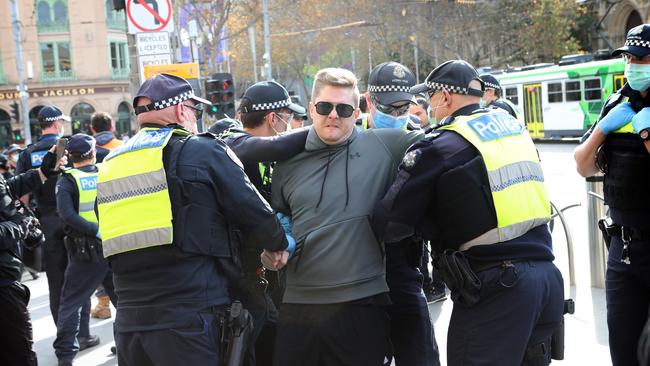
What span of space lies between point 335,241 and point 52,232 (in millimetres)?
4671

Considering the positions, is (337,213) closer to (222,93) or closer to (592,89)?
(222,93)

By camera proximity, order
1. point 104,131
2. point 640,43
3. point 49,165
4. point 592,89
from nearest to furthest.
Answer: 1. point 640,43
2. point 49,165
3. point 104,131
4. point 592,89

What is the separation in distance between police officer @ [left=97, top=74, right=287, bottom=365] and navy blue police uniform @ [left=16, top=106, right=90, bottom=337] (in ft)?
13.2

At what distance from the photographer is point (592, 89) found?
90.5ft

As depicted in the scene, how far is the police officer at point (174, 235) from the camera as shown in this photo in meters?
3.26

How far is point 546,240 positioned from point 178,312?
5.53 feet

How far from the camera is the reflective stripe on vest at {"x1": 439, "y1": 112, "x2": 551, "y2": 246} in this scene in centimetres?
328

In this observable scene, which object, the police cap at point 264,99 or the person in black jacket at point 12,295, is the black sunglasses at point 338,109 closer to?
the police cap at point 264,99

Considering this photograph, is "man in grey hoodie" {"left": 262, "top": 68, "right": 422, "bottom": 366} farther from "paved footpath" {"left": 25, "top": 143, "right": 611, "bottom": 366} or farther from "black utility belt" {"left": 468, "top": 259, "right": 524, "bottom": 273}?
"paved footpath" {"left": 25, "top": 143, "right": 611, "bottom": 366}

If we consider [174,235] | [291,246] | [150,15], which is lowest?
[291,246]

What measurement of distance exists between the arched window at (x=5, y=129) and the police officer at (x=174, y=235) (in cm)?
5384

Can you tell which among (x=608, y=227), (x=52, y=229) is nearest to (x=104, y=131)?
(x=52, y=229)

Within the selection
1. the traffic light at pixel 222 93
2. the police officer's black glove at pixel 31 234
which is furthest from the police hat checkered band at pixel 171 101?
the traffic light at pixel 222 93

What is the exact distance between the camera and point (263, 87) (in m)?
4.29
